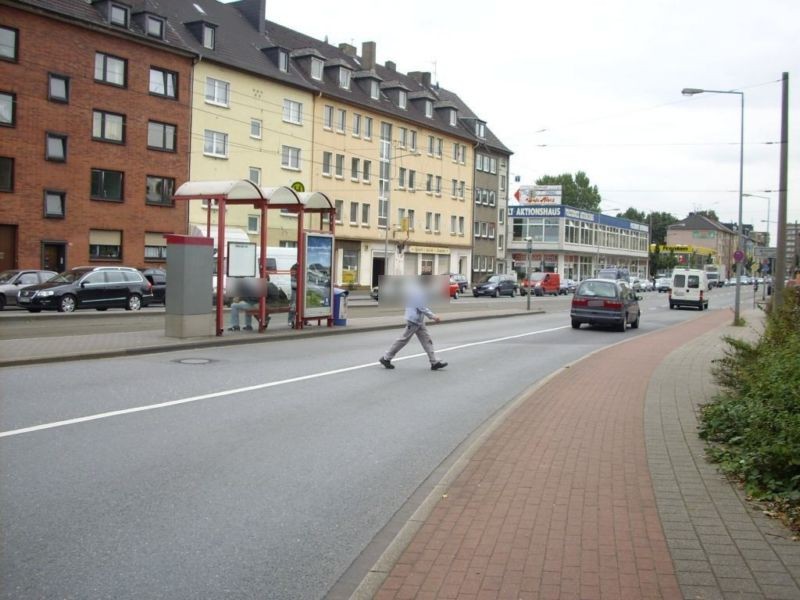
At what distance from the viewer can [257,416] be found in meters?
9.18

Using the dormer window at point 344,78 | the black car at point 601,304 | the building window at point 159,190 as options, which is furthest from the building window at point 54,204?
the black car at point 601,304

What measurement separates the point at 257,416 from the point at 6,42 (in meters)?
32.8

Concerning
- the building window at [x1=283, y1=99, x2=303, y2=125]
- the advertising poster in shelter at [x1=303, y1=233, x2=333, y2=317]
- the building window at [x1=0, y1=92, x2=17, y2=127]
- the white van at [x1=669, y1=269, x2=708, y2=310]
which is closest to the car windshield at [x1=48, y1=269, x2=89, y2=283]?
the advertising poster in shelter at [x1=303, y1=233, x2=333, y2=317]

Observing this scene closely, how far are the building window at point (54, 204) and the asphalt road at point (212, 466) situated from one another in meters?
26.1

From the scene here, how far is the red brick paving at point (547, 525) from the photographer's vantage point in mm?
4125

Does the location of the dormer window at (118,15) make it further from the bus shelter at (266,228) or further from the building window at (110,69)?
the bus shelter at (266,228)

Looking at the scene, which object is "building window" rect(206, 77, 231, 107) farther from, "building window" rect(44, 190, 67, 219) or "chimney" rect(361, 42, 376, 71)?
"chimney" rect(361, 42, 376, 71)

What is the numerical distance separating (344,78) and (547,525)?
5504 cm

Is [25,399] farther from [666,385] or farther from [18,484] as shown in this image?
[666,385]

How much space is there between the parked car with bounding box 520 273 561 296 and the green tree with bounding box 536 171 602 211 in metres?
69.0

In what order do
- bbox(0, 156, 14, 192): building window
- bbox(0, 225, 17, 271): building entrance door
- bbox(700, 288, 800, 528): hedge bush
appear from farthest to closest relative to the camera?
bbox(0, 225, 17, 271): building entrance door → bbox(0, 156, 14, 192): building window → bbox(700, 288, 800, 528): hedge bush

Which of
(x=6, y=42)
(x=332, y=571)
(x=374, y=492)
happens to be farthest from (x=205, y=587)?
(x=6, y=42)

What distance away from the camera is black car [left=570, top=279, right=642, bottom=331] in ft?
85.4

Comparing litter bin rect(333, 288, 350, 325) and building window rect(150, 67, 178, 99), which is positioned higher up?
building window rect(150, 67, 178, 99)
